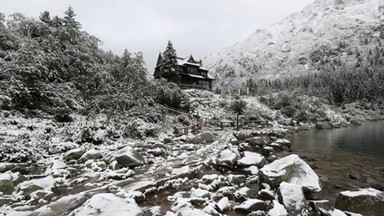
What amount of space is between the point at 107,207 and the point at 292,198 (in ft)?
14.6

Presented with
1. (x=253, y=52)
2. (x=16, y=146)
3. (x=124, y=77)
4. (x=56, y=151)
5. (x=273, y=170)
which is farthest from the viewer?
(x=253, y=52)

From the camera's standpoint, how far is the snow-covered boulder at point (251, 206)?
5.40 m

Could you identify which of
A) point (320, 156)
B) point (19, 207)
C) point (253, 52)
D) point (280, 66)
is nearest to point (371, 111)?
point (320, 156)

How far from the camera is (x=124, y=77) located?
16203 mm

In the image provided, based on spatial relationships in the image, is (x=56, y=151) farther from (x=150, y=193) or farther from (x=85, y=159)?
(x=150, y=193)

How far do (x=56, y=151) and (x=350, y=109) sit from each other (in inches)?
2945

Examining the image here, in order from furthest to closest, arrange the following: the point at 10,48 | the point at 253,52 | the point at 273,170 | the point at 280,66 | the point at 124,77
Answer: the point at 253,52 < the point at 280,66 < the point at 124,77 < the point at 10,48 < the point at 273,170

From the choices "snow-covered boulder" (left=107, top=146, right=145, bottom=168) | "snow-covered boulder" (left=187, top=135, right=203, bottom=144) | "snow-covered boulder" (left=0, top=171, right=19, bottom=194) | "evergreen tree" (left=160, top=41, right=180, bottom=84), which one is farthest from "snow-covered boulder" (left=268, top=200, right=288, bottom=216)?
"evergreen tree" (left=160, top=41, right=180, bottom=84)

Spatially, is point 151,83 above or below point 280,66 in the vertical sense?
below

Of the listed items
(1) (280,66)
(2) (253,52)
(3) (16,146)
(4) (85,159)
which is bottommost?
(4) (85,159)

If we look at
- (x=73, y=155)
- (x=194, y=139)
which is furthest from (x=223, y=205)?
(x=194, y=139)

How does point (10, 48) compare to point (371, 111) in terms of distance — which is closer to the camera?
point (10, 48)

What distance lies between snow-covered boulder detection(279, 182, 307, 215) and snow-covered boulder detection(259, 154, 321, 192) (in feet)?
2.59

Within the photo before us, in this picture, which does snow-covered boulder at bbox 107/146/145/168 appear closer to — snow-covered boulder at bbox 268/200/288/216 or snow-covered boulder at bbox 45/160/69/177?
snow-covered boulder at bbox 45/160/69/177
